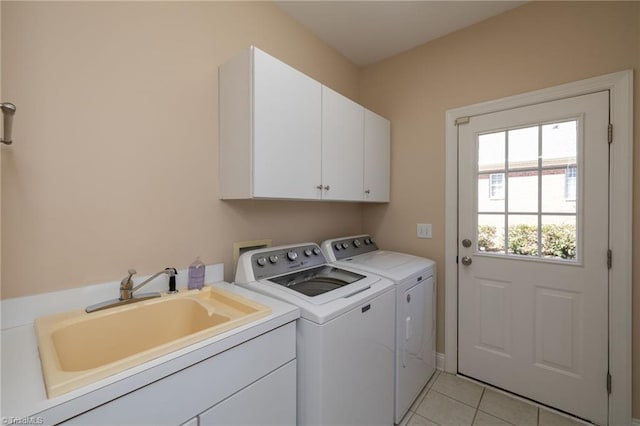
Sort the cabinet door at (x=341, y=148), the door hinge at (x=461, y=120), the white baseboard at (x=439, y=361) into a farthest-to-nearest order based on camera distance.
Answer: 1. the white baseboard at (x=439, y=361)
2. the door hinge at (x=461, y=120)
3. the cabinet door at (x=341, y=148)

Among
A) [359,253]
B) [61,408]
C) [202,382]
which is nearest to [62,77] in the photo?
[61,408]

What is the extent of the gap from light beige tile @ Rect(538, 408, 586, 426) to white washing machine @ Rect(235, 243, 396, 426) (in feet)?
3.28

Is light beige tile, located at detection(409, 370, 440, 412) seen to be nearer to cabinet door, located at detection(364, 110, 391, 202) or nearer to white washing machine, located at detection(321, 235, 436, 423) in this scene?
white washing machine, located at detection(321, 235, 436, 423)

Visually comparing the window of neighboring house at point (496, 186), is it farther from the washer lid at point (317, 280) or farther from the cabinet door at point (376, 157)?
the washer lid at point (317, 280)

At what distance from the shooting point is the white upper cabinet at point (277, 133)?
1.37 metres

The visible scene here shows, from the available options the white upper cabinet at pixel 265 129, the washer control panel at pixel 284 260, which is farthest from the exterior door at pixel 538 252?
the white upper cabinet at pixel 265 129

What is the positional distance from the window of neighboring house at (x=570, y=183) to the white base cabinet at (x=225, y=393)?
6.25 ft

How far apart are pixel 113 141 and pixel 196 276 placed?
2.42 ft

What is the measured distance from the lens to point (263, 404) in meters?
1.00

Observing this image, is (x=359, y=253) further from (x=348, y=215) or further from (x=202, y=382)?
(x=202, y=382)

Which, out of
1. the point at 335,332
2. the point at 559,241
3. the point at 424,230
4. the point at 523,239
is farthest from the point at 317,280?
the point at 559,241

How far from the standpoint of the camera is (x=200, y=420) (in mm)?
829

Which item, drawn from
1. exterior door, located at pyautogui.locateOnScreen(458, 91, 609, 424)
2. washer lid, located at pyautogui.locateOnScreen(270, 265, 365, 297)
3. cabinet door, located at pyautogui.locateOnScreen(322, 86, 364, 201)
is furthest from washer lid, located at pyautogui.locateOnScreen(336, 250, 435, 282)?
cabinet door, located at pyautogui.locateOnScreen(322, 86, 364, 201)

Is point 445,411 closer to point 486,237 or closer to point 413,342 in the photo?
point 413,342
